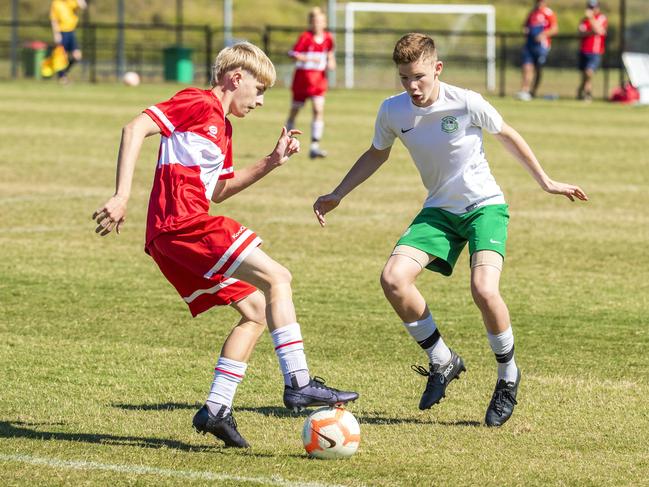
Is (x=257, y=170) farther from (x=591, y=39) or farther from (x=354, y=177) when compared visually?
(x=591, y=39)

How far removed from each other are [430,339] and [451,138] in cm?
101

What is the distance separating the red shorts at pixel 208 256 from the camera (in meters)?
5.46

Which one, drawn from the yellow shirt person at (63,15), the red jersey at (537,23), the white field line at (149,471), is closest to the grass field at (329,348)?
the white field line at (149,471)

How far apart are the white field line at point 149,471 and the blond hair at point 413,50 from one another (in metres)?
2.14

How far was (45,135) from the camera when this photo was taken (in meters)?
20.7

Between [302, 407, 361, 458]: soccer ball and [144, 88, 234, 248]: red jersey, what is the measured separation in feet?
3.32

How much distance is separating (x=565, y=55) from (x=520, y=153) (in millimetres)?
42631

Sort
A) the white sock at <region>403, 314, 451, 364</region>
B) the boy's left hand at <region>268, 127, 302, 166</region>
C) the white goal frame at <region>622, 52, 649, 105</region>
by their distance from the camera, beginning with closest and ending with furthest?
the boy's left hand at <region>268, 127, 302, 166</region> < the white sock at <region>403, 314, 451, 364</region> < the white goal frame at <region>622, 52, 649, 105</region>

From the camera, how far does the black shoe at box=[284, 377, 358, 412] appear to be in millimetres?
5473

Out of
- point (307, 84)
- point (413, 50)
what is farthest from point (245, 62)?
point (307, 84)

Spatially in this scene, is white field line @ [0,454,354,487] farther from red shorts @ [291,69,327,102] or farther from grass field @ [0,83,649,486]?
red shorts @ [291,69,327,102]

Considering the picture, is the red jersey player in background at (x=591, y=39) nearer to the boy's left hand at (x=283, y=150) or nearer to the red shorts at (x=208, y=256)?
the boy's left hand at (x=283, y=150)

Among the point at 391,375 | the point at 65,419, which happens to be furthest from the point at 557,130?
the point at 65,419

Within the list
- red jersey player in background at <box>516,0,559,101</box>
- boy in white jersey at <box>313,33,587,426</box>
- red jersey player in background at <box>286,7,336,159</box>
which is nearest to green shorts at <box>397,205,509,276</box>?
boy in white jersey at <box>313,33,587,426</box>
